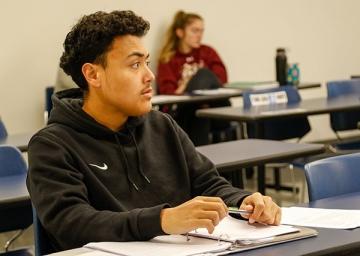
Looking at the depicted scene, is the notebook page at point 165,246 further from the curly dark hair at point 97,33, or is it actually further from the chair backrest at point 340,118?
the chair backrest at point 340,118

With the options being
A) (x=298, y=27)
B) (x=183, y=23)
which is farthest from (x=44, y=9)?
(x=298, y=27)

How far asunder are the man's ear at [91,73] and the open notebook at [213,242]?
518mm

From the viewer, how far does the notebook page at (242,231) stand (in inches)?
69.2

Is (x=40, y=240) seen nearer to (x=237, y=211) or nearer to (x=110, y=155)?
(x=110, y=155)

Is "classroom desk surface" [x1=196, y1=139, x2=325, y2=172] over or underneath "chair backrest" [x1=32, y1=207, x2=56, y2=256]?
underneath

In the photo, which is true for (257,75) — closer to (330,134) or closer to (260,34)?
(260,34)

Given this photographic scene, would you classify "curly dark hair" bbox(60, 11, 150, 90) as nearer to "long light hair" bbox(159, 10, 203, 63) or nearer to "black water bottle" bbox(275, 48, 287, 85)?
"black water bottle" bbox(275, 48, 287, 85)

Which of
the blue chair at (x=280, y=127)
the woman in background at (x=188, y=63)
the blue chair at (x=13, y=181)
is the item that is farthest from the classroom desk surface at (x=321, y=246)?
the woman in background at (x=188, y=63)

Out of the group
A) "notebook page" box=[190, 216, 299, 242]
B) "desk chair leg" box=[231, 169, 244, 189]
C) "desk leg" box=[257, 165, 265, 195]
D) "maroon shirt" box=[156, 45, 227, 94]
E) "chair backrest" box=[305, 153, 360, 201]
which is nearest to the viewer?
"notebook page" box=[190, 216, 299, 242]

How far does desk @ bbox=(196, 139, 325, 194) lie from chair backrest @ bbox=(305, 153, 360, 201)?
2.26 ft

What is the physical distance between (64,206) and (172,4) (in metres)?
5.49

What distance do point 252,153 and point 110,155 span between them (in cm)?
135

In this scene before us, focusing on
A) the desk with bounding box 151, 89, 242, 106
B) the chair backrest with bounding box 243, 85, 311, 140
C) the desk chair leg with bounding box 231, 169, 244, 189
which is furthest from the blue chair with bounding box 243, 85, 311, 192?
the desk chair leg with bounding box 231, 169, 244, 189

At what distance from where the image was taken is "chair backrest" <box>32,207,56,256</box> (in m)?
2.05
